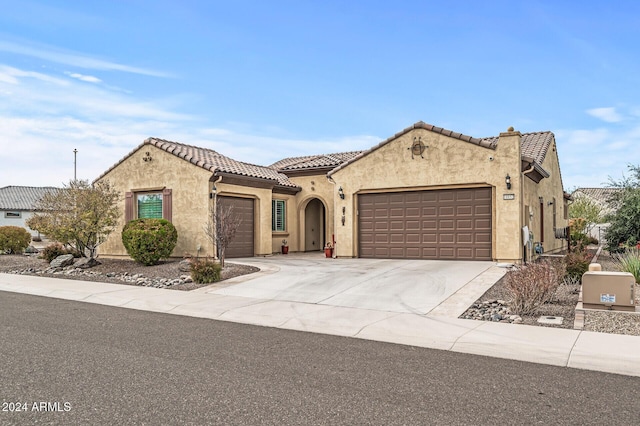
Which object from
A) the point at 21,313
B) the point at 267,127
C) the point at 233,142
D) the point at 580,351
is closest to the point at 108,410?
the point at 580,351

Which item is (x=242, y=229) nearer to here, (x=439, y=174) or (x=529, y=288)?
(x=439, y=174)

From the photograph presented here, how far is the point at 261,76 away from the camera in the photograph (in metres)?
17.9

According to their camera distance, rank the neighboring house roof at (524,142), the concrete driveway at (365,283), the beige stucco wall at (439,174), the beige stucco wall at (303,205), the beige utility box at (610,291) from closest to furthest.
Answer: the beige utility box at (610,291), the concrete driveway at (365,283), the beige stucco wall at (439,174), the neighboring house roof at (524,142), the beige stucco wall at (303,205)

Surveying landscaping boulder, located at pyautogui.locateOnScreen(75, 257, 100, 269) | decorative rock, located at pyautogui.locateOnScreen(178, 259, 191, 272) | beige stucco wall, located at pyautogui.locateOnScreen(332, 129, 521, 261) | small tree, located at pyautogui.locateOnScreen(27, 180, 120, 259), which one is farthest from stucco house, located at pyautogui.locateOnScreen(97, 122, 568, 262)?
landscaping boulder, located at pyautogui.locateOnScreen(75, 257, 100, 269)

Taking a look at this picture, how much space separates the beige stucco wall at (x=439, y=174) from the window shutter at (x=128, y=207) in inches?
330

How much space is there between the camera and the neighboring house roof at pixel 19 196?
5497 centimetres

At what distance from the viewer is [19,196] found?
5788 cm

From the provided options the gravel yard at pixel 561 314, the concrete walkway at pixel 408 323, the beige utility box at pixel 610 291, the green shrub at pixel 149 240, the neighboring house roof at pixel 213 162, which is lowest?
the concrete walkway at pixel 408 323

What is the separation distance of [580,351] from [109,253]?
18973 mm

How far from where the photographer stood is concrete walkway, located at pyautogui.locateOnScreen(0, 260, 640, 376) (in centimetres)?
663

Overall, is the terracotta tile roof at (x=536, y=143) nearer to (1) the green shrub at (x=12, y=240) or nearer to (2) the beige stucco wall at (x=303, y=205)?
(2) the beige stucco wall at (x=303, y=205)

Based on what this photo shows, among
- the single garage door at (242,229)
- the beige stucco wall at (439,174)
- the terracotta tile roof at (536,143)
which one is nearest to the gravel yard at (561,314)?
the beige stucco wall at (439,174)

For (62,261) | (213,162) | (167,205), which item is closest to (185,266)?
(167,205)

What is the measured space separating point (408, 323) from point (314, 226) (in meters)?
16.7
